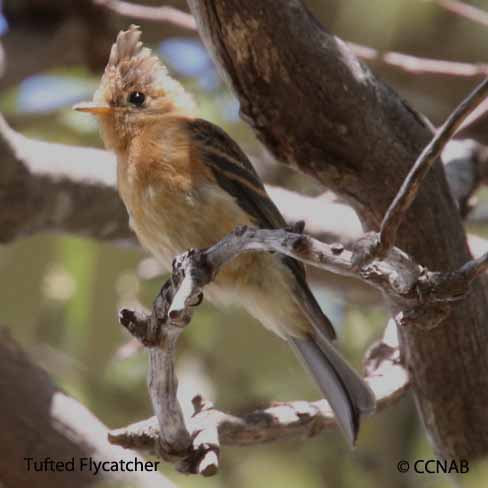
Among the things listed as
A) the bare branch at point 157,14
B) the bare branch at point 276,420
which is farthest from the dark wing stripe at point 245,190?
the bare branch at point 157,14

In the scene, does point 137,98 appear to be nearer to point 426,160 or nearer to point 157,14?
point 157,14

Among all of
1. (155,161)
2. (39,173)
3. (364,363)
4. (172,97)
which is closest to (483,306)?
(364,363)

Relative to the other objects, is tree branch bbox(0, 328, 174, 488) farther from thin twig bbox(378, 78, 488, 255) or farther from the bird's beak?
thin twig bbox(378, 78, 488, 255)

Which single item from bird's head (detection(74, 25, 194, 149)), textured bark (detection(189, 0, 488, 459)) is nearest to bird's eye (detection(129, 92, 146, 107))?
bird's head (detection(74, 25, 194, 149))

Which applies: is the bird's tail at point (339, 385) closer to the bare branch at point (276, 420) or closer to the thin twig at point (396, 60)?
the bare branch at point (276, 420)

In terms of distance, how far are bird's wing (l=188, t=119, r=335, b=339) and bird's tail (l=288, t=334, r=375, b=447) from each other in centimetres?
11

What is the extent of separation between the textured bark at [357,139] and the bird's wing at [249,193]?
348 mm

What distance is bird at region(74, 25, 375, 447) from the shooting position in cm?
383

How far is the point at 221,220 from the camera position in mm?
3830

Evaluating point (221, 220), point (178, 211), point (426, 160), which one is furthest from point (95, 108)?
point (426, 160)

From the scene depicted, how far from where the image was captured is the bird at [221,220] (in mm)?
3832

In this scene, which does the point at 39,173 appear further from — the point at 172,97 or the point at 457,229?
the point at 457,229

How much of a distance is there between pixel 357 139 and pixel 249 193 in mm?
605

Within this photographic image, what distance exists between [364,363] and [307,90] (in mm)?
1243
